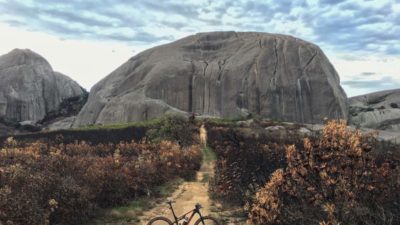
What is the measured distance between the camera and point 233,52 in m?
56.9

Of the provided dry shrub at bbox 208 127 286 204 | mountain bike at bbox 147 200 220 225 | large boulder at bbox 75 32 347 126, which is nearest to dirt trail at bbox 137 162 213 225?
dry shrub at bbox 208 127 286 204

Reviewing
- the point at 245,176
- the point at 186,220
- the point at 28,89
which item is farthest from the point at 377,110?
the point at 186,220

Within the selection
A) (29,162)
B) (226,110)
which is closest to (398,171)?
(29,162)

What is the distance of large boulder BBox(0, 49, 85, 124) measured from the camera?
210ft

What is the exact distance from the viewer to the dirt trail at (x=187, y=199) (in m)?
13.5

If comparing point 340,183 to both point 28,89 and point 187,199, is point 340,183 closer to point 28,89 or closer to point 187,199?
point 187,199

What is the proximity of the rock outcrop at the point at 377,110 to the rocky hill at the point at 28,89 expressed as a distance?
128ft

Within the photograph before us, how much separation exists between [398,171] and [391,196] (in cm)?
106

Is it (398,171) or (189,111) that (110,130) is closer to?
(189,111)

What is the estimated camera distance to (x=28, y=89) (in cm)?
6575

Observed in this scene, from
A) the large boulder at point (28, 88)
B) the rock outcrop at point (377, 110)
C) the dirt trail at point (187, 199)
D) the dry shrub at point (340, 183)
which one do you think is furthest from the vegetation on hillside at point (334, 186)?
the large boulder at point (28, 88)

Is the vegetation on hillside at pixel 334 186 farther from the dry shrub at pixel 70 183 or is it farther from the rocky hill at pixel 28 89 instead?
the rocky hill at pixel 28 89

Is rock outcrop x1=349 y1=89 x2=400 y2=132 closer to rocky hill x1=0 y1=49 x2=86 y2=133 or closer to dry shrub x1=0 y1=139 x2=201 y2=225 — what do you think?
dry shrub x1=0 y1=139 x2=201 y2=225

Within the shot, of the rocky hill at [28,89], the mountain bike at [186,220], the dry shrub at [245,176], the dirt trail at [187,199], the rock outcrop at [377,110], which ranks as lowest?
the dirt trail at [187,199]
